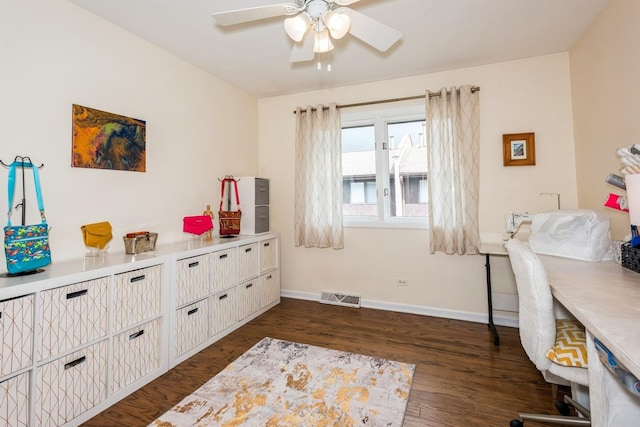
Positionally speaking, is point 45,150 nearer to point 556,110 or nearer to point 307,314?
point 307,314

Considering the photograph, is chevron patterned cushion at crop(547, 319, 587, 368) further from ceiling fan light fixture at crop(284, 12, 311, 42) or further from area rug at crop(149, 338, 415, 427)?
ceiling fan light fixture at crop(284, 12, 311, 42)

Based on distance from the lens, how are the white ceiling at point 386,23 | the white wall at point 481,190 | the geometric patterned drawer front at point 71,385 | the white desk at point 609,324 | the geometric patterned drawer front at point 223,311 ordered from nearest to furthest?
1. the white desk at point 609,324
2. the geometric patterned drawer front at point 71,385
3. the white ceiling at point 386,23
4. the geometric patterned drawer front at point 223,311
5. the white wall at point 481,190

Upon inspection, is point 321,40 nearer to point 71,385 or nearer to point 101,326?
point 101,326

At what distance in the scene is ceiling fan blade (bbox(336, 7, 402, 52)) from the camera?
1582 millimetres

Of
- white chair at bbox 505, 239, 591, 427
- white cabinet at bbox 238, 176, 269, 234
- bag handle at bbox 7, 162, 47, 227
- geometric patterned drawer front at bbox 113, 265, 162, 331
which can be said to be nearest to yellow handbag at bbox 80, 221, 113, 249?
bag handle at bbox 7, 162, 47, 227

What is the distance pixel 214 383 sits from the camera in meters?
1.95

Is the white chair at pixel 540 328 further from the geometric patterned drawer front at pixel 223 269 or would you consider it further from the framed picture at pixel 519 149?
the geometric patterned drawer front at pixel 223 269

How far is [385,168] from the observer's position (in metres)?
3.28

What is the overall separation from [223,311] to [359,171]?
2.07 metres

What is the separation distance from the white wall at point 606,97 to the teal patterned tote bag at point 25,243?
353 cm

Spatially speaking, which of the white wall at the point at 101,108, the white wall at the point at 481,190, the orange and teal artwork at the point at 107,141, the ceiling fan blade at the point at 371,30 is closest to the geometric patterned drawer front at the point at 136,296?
the white wall at the point at 101,108

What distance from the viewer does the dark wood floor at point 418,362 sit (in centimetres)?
167

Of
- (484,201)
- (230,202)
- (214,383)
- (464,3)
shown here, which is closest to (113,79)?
(230,202)

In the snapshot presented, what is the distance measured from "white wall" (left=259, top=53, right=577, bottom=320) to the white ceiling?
0.20 m
